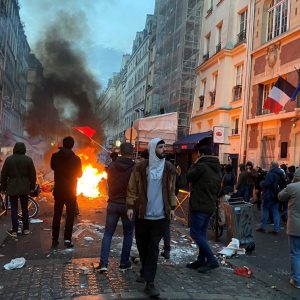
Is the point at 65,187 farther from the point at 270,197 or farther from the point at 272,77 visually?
the point at 272,77

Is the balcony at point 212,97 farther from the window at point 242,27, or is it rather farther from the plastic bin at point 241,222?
the plastic bin at point 241,222

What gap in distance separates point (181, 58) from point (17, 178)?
21911 millimetres

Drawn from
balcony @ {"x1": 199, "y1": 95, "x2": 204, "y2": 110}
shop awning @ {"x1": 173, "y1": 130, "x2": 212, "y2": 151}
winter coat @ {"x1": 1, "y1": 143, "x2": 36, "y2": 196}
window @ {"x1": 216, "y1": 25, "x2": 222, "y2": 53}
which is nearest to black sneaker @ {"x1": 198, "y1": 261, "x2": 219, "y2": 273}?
winter coat @ {"x1": 1, "y1": 143, "x2": 36, "y2": 196}

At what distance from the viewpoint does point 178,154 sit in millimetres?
27250

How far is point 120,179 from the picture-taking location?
582 cm

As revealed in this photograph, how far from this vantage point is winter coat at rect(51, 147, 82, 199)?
7211mm

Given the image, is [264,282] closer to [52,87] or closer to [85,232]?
[85,232]

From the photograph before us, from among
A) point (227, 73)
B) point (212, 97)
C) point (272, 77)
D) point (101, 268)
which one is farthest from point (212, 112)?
point (101, 268)

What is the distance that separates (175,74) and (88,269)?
24812mm

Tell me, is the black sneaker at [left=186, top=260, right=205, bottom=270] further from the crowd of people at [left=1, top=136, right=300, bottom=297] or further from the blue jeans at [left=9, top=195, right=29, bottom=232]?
the blue jeans at [left=9, top=195, right=29, bottom=232]

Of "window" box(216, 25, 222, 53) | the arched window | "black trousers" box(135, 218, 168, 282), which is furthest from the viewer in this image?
"window" box(216, 25, 222, 53)

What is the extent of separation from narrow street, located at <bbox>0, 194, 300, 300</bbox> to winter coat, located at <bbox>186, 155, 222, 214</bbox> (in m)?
0.92

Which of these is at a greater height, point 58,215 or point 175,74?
point 175,74

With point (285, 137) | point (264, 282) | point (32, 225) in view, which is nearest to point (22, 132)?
point (285, 137)
